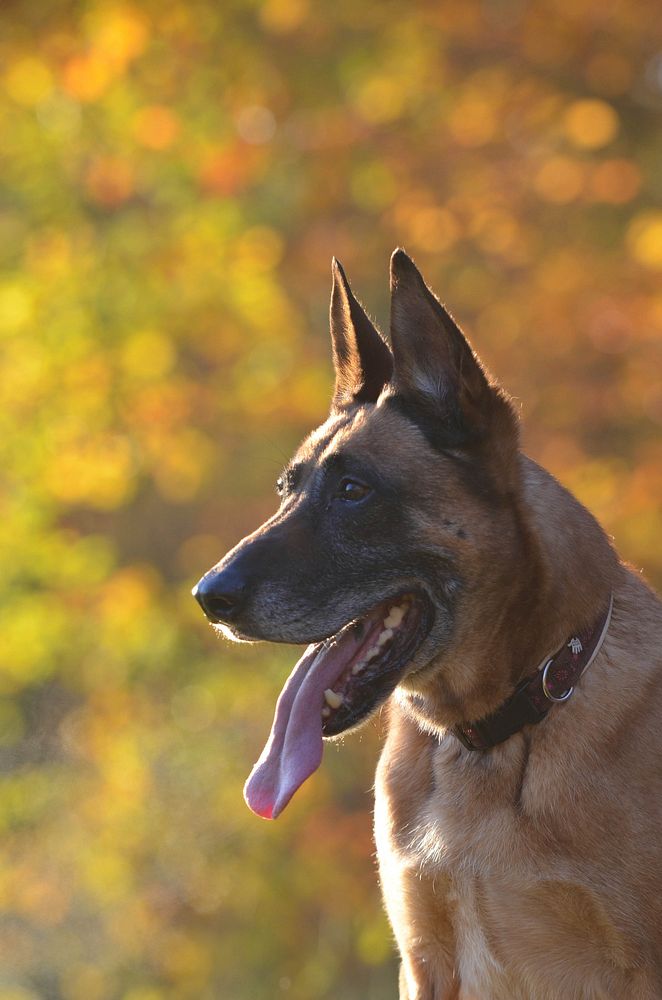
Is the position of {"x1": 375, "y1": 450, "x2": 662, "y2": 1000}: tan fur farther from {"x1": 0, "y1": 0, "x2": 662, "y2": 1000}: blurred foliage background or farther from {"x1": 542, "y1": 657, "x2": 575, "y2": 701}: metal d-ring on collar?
{"x1": 0, "y1": 0, "x2": 662, "y2": 1000}: blurred foliage background

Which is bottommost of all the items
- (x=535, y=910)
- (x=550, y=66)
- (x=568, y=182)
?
(x=535, y=910)

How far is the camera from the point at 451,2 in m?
8.77

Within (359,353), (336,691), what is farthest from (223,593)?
(359,353)

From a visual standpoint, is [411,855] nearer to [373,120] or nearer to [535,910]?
[535,910]

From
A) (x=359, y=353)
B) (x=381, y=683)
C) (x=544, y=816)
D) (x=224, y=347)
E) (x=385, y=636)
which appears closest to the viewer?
(x=544, y=816)

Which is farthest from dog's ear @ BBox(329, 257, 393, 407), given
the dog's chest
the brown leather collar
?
the dog's chest

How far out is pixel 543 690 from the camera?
3217mm

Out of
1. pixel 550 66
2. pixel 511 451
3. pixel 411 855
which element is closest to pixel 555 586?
pixel 511 451

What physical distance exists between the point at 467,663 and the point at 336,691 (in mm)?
353

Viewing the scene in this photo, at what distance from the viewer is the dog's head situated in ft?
10.7

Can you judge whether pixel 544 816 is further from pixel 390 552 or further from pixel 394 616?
pixel 390 552

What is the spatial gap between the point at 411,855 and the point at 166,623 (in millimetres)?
7224

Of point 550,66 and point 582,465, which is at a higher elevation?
point 550,66

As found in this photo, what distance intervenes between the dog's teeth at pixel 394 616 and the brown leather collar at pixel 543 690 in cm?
32
